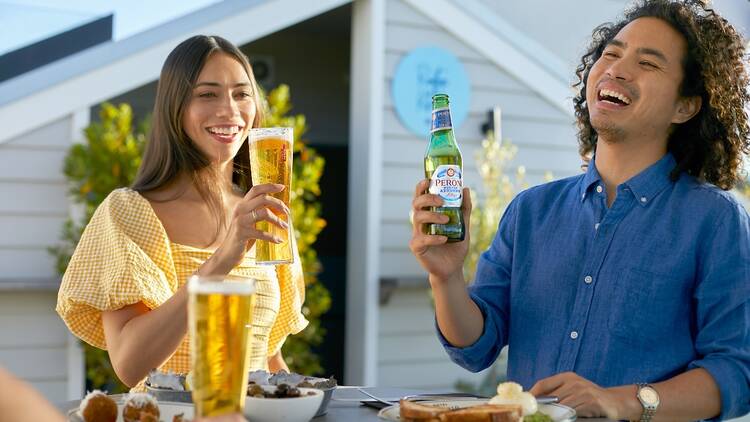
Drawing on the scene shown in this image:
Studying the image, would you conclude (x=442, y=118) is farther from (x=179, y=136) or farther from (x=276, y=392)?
(x=179, y=136)

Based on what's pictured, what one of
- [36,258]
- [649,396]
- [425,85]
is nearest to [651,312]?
[649,396]

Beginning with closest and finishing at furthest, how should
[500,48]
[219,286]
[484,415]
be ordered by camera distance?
[219,286], [484,415], [500,48]

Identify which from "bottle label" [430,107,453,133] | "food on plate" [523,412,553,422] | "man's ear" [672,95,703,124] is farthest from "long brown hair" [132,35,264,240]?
"food on plate" [523,412,553,422]

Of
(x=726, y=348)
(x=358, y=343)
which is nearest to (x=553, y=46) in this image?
(x=358, y=343)

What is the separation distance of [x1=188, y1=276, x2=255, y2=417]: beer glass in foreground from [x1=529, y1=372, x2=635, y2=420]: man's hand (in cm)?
85

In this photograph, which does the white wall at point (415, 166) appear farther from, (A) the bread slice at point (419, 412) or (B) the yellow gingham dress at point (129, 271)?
(A) the bread slice at point (419, 412)

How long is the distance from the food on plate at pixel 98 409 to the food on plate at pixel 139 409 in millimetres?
29

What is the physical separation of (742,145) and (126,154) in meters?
3.14

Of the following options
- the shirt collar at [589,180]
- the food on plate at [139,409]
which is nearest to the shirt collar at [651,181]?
the shirt collar at [589,180]

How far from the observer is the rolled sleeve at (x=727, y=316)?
214cm

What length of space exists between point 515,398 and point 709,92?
120 centimetres

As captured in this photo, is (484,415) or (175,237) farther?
(175,237)

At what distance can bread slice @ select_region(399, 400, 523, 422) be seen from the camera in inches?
61.1

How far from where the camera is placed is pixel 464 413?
5.13ft
